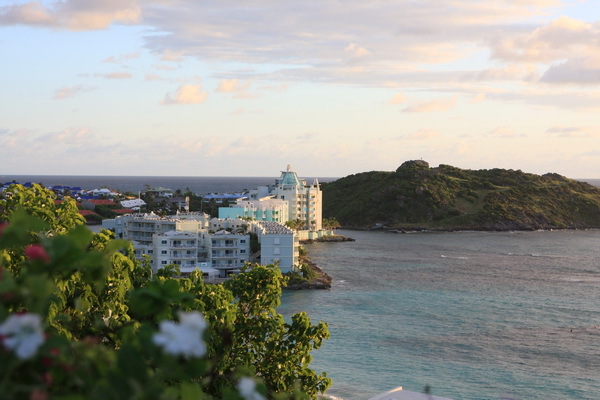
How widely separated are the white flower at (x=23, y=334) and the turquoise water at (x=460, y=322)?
49.8 ft

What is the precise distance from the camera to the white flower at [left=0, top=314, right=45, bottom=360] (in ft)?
5.59

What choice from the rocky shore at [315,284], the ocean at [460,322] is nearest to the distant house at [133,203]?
the ocean at [460,322]

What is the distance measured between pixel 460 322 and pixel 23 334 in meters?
24.2

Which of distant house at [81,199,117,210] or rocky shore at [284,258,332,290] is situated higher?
distant house at [81,199,117,210]

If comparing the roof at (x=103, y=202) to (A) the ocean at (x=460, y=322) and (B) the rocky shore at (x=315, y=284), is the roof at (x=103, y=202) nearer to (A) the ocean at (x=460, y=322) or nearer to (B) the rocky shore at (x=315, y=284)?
(A) the ocean at (x=460, y=322)

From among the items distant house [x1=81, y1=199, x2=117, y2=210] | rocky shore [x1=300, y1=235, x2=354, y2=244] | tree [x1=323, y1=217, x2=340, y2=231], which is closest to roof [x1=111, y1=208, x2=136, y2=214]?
distant house [x1=81, y1=199, x2=117, y2=210]

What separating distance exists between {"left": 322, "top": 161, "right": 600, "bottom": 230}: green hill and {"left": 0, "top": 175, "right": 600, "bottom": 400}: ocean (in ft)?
69.2

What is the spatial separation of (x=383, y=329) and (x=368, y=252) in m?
22.3

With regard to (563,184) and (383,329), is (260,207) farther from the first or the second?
(563,184)

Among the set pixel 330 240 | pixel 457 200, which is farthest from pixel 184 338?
pixel 457 200

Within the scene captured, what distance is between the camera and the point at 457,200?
72375 millimetres

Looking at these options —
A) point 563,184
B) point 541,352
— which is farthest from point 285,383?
point 563,184

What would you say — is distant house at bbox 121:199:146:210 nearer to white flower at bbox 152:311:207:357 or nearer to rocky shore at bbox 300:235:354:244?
rocky shore at bbox 300:235:354:244

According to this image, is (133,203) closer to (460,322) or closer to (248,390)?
(460,322)
